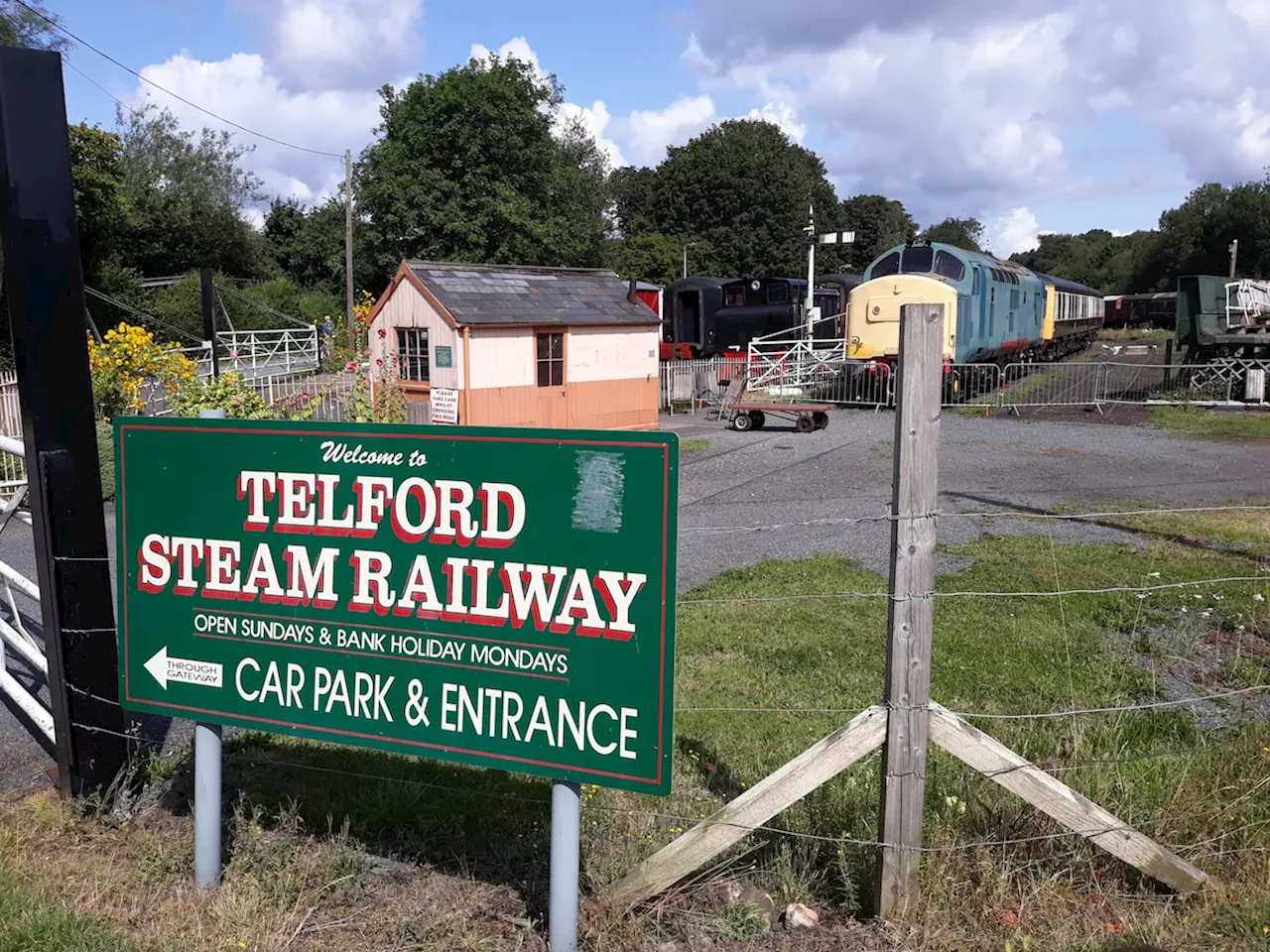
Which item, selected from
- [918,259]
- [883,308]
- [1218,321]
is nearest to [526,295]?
[883,308]

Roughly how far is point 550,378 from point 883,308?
8.58 metres

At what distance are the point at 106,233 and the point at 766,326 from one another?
23392 mm

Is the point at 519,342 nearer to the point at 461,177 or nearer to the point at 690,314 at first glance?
the point at 690,314

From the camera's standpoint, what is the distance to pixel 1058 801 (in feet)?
→ 11.1

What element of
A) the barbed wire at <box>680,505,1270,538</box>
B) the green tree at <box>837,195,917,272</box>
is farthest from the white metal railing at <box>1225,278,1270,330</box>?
the green tree at <box>837,195,917,272</box>

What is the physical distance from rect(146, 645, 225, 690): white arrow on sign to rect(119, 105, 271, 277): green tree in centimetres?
4705

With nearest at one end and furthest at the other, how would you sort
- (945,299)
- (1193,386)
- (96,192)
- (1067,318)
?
1. (945,299)
2. (1193,386)
3. (96,192)
4. (1067,318)

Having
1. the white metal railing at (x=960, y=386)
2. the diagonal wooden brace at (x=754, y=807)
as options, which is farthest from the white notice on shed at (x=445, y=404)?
the white metal railing at (x=960, y=386)

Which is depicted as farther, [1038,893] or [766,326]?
[766,326]

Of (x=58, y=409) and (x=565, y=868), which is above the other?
(x=58, y=409)

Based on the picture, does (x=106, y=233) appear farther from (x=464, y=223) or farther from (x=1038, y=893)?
(x=1038, y=893)

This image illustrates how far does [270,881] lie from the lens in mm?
3920

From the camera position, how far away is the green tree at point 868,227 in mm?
92688

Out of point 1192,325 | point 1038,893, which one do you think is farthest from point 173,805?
point 1192,325
